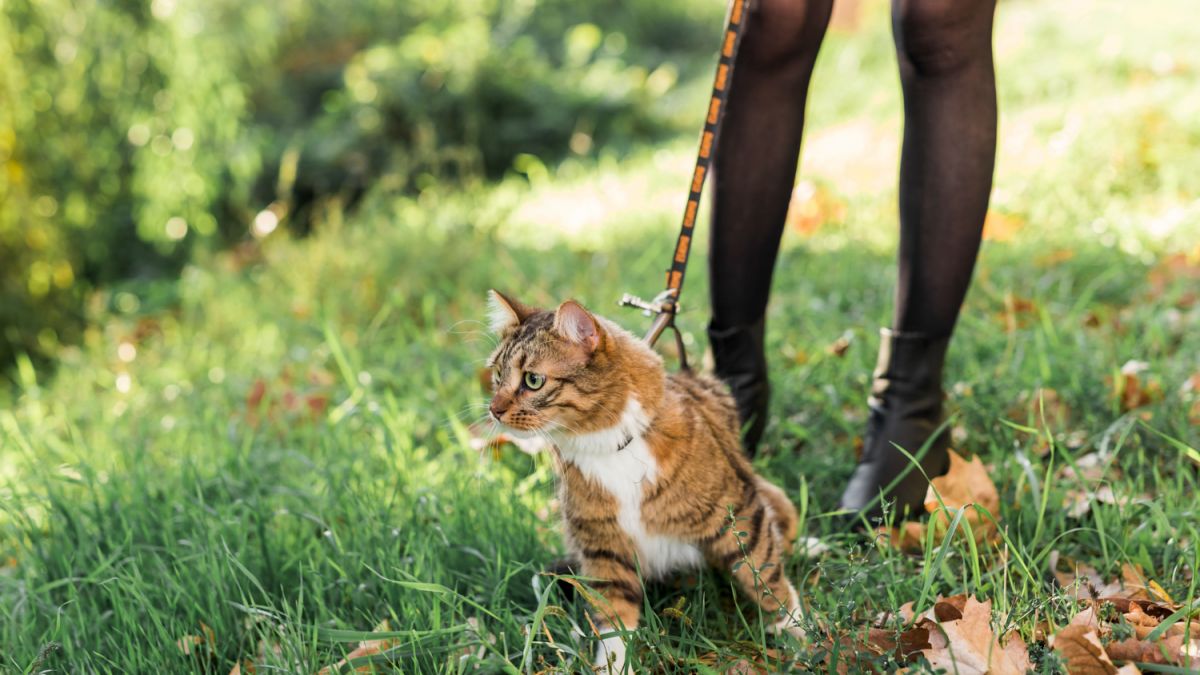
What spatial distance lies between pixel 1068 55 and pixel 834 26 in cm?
372

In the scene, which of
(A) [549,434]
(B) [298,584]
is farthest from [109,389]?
(A) [549,434]

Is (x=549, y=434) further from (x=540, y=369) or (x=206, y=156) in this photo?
(x=206, y=156)

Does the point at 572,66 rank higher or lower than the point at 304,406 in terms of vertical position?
higher

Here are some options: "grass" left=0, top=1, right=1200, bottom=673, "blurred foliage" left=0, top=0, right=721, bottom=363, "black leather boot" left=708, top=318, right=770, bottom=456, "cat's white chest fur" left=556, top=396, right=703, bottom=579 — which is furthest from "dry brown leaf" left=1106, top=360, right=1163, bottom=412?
"blurred foliage" left=0, top=0, right=721, bottom=363

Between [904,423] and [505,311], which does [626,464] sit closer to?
[505,311]

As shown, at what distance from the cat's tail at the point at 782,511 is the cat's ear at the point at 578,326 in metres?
0.51

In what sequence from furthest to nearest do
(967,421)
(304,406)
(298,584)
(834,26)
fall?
(834,26) < (304,406) < (967,421) < (298,584)

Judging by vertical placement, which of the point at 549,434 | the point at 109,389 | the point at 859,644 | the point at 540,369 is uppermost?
the point at 540,369

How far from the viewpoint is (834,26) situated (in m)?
9.98

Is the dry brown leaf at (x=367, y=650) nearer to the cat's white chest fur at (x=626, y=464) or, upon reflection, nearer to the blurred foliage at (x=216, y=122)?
the cat's white chest fur at (x=626, y=464)

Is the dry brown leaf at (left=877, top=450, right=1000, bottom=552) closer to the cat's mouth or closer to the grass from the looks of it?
the grass

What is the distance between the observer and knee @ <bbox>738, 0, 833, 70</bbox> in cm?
193

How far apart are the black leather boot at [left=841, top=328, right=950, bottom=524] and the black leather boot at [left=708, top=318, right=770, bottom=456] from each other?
0.25 metres

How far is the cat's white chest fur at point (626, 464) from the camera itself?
153 cm
